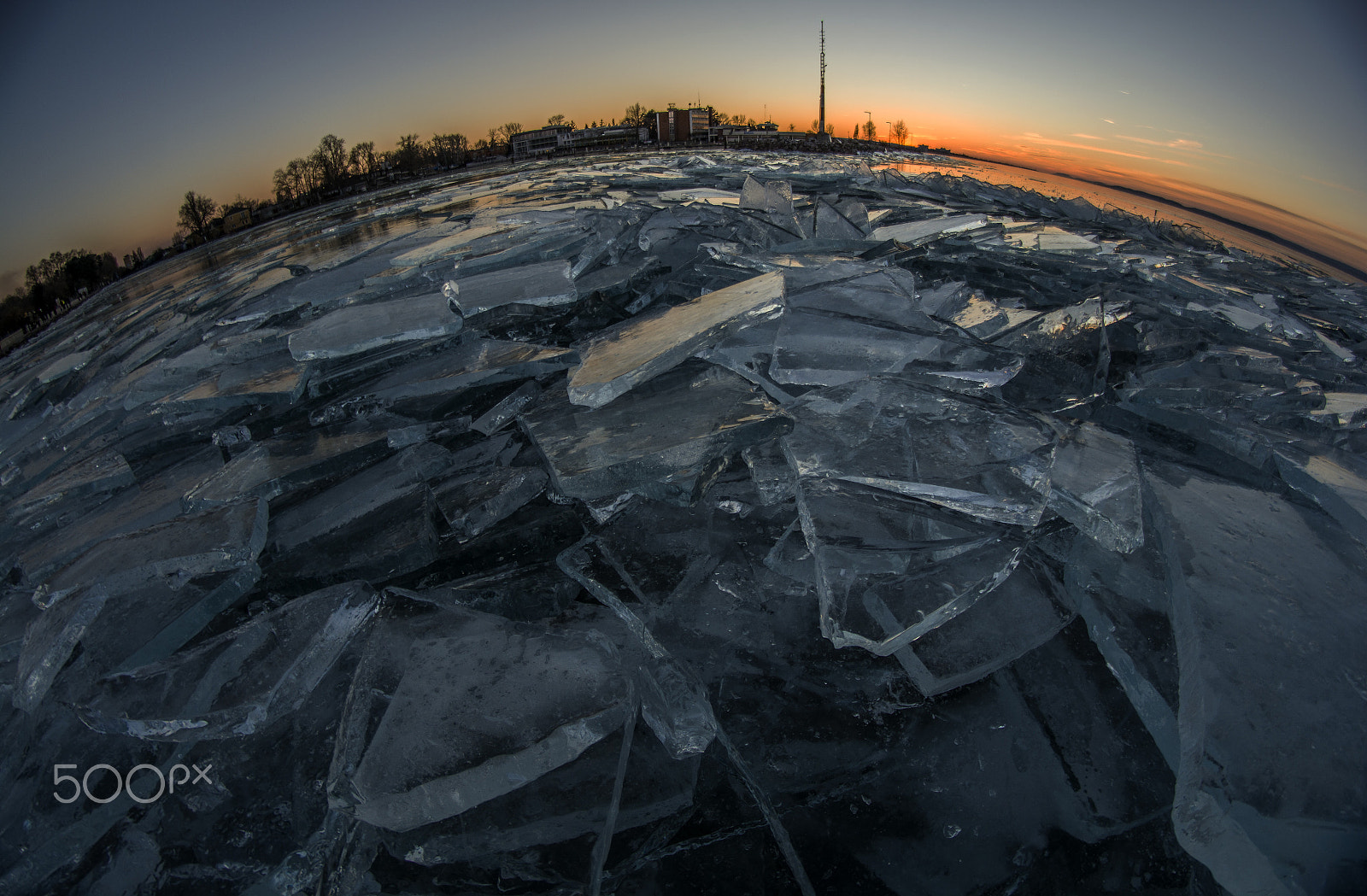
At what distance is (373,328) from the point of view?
1986 mm

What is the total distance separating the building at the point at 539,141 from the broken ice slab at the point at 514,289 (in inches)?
592

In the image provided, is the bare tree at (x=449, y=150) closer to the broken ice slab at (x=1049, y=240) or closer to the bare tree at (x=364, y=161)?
the bare tree at (x=364, y=161)

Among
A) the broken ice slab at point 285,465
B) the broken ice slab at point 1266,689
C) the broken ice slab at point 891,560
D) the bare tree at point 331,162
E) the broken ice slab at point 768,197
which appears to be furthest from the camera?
the bare tree at point 331,162

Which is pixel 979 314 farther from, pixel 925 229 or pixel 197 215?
pixel 197 215

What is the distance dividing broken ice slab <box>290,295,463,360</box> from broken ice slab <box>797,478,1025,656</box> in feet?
5.04

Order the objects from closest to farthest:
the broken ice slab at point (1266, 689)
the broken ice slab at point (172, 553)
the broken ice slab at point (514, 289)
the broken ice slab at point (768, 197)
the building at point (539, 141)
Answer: the broken ice slab at point (1266, 689), the broken ice slab at point (172, 553), the broken ice slab at point (514, 289), the broken ice slab at point (768, 197), the building at point (539, 141)

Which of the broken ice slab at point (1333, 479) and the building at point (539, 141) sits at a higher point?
the building at point (539, 141)

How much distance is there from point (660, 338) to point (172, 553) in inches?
50.9

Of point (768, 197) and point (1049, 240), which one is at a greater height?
point (768, 197)

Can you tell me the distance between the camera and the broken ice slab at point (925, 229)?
3166 millimetres

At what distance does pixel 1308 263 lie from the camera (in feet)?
13.5

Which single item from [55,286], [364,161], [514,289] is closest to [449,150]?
[364,161]

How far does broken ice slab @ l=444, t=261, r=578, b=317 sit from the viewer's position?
6.99 feet

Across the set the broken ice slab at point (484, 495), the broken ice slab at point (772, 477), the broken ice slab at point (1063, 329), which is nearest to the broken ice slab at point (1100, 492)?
the broken ice slab at point (772, 477)
